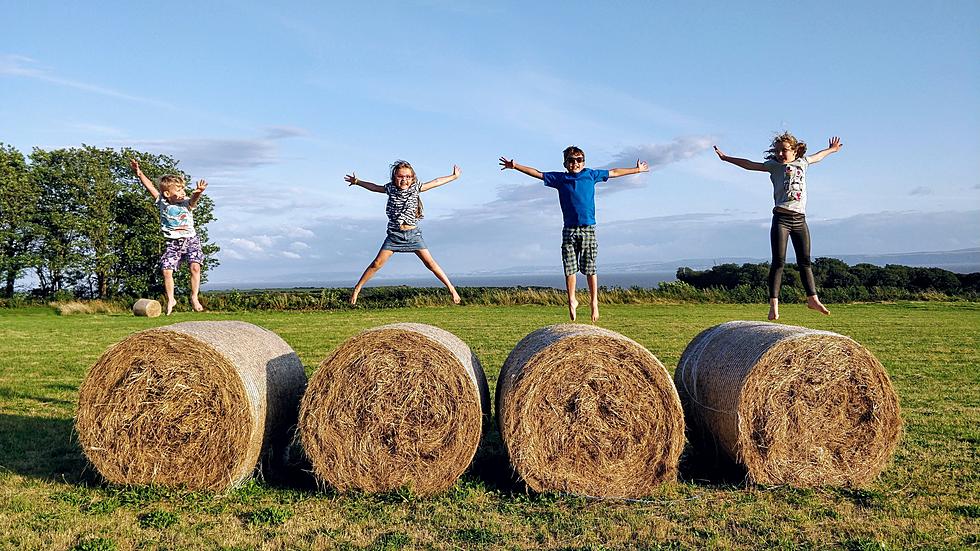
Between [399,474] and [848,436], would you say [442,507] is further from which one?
[848,436]

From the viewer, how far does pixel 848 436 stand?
660cm

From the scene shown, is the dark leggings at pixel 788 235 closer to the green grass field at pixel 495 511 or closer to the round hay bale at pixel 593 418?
the green grass field at pixel 495 511

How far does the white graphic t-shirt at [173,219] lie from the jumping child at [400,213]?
8.33ft

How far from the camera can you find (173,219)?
9.88 metres

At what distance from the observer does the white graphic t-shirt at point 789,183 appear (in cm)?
904

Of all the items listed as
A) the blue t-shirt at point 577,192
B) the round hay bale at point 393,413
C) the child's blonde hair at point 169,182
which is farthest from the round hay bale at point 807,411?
the child's blonde hair at point 169,182

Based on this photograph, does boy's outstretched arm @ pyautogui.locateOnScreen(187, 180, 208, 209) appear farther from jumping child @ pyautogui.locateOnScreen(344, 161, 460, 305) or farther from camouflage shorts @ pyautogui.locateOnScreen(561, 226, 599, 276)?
camouflage shorts @ pyautogui.locateOnScreen(561, 226, 599, 276)

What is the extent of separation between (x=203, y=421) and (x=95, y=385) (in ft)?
3.55

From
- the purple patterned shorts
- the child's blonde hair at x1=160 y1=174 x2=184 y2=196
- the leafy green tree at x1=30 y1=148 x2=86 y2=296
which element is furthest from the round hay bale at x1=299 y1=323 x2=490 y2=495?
the leafy green tree at x1=30 y1=148 x2=86 y2=296

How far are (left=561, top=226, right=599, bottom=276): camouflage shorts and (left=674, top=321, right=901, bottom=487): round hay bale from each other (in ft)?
9.84

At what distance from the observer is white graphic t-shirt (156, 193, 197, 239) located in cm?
987

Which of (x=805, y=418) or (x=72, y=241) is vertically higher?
(x=72, y=241)

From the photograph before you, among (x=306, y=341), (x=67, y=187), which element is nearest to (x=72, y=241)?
(x=67, y=187)

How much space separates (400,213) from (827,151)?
19.0ft
